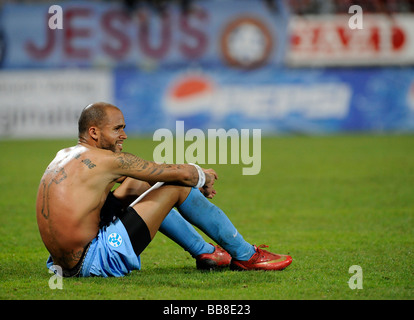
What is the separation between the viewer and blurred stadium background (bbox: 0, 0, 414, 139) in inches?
886

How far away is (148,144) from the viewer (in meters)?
18.9

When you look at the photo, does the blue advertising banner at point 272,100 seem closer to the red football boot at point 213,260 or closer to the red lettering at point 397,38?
the red lettering at point 397,38

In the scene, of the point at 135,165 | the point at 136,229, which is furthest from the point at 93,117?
the point at 136,229

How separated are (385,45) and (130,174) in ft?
68.7

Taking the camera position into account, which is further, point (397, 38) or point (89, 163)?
point (397, 38)

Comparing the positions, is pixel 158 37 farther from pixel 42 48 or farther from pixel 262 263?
pixel 262 263

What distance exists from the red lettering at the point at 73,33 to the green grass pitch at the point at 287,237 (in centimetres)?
1017

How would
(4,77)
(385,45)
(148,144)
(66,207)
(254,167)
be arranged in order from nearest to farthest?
(66,207) → (254,167) → (148,144) → (4,77) → (385,45)

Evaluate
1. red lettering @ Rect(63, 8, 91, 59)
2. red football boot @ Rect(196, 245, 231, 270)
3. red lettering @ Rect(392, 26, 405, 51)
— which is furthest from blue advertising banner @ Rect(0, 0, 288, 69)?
red football boot @ Rect(196, 245, 231, 270)

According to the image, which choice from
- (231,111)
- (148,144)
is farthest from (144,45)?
(148,144)

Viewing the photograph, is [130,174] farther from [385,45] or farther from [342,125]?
[385,45]

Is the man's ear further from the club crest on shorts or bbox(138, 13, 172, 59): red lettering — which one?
bbox(138, 13, 172, 59): red lettering

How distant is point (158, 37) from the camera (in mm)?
25000

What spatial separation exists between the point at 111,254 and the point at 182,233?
2.36 feet
